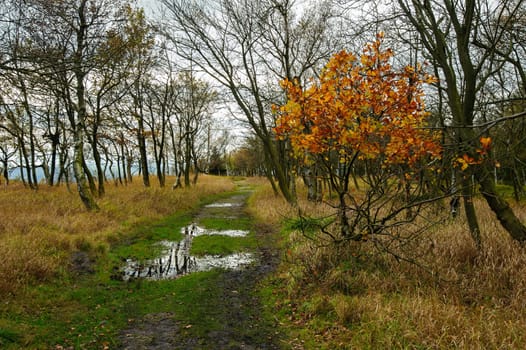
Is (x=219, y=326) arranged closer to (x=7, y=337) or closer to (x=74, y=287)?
(x=7, y=337)

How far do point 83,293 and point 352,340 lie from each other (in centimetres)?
469

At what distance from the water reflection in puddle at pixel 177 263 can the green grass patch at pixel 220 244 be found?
0.83 feet

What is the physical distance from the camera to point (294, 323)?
15.8ft

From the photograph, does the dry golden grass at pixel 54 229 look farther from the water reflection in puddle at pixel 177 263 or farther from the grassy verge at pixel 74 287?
the water reflection in puddle at pixel 177 263

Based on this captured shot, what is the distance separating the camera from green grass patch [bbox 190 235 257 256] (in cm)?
886

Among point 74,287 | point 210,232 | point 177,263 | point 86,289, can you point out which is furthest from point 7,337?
point 210,232

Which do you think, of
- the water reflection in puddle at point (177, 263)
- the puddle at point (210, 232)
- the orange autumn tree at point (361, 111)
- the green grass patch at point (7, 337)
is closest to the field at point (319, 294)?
the green grass patch at point (7, 337)

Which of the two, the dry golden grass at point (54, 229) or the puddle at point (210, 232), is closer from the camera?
the dry golden grass at point (54, 229)

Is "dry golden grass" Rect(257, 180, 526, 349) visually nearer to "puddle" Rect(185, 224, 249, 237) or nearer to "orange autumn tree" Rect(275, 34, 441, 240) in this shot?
"orange autumn tree" Rect(275, 34, 441, 240)

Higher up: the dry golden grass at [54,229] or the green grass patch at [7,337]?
the dry golden grass at [54,229]

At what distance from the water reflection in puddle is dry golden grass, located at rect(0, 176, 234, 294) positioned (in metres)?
1.44

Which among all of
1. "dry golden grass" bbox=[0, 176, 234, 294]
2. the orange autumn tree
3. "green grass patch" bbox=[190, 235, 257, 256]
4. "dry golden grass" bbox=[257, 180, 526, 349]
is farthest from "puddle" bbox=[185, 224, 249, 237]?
the orange autumn tree

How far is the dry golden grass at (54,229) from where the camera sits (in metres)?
5.78

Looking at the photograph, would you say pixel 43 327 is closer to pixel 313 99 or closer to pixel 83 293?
pixel 83 293
